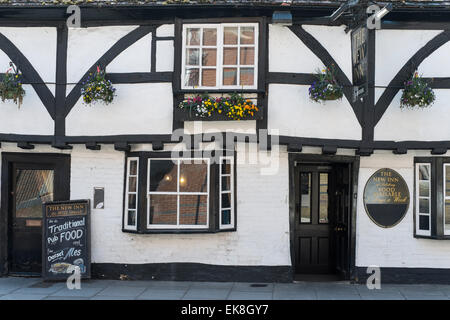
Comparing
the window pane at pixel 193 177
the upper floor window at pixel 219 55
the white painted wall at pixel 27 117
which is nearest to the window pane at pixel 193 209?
the window pane at pixel 193 177

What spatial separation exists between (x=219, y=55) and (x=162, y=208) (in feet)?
9.96

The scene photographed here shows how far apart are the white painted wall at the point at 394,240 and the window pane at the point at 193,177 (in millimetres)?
2924

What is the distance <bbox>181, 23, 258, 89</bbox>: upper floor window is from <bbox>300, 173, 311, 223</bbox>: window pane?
252cm

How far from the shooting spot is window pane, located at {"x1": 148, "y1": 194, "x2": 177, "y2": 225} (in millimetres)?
8508

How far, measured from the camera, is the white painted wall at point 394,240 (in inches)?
330

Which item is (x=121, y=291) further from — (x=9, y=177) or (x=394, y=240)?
(x=394, y=240)

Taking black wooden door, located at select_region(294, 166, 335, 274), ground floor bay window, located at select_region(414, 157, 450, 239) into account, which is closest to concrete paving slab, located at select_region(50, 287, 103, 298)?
black wooden door, located at select_region(294, 166, 335, 274)

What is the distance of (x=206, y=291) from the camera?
7891mm

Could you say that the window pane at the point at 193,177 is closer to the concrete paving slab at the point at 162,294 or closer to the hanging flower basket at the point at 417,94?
the concrete paving slab at the point at 162,294

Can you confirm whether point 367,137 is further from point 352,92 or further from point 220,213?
point 220,213

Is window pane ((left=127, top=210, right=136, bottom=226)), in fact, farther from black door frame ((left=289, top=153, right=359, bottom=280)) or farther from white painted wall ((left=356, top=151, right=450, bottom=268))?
white painted wall ((left=356, top=151, right=450, bottom=268))

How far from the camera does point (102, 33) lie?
28.0ft

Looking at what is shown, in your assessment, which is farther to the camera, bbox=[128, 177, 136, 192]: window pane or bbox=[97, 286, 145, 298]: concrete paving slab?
bbox=[128, 177, 136, 192]: window pane
